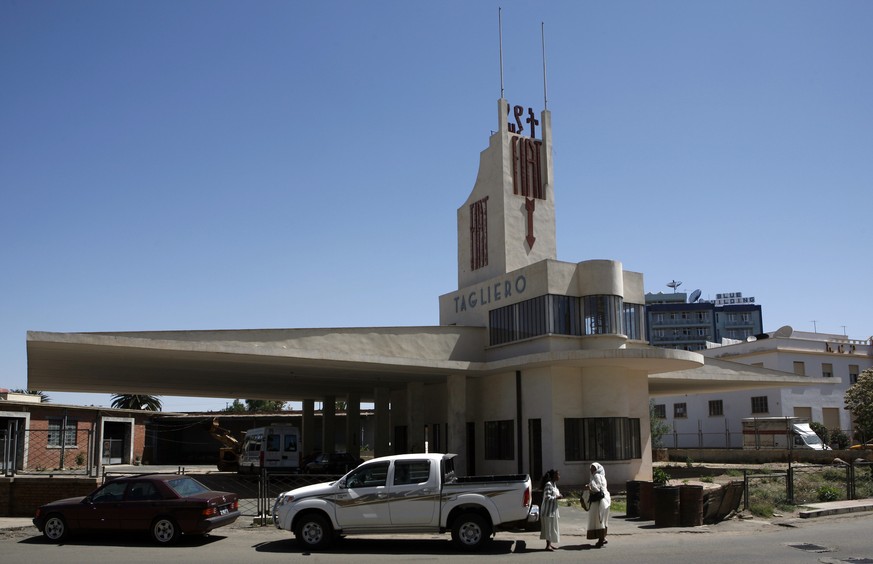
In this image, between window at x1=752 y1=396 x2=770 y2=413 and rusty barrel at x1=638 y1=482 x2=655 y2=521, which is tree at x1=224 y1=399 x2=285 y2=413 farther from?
rusty barrel at x1=638 y1=482 x2=655 y2=521

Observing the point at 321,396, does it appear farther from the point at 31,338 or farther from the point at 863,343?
the point at 863,343

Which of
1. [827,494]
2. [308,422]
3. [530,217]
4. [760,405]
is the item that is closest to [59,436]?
[308,422]

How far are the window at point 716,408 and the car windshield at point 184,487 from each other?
46.8m

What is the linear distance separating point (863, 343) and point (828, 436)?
13804 millimetres

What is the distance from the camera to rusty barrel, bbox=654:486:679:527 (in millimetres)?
17719

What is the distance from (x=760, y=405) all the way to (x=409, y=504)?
4421 cm

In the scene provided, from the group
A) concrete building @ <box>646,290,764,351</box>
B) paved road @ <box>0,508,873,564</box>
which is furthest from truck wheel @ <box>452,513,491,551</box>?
concrete building @ <box>646,290,764,351</box>

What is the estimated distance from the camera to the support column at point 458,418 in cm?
3056

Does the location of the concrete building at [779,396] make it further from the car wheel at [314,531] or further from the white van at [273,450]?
the car wheel at [314,531]

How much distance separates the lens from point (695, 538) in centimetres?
1614

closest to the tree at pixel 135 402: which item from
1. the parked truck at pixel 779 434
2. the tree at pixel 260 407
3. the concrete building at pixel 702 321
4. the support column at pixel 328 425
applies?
the tree at pixel 260 407

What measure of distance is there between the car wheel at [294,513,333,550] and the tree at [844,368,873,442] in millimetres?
37938

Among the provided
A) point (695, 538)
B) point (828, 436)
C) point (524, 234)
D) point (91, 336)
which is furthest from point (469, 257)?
point (828, 436)

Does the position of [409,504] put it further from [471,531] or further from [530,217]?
[530,217]
